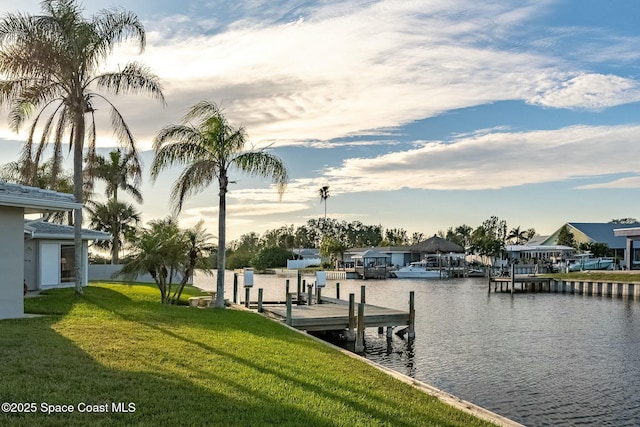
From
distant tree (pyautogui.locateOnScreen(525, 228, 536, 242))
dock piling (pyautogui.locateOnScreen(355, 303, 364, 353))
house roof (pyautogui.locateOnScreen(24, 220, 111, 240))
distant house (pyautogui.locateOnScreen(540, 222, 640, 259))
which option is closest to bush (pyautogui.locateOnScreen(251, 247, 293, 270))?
distant house (pyautogui.locateOnScreen(540, 222, 640, 259))

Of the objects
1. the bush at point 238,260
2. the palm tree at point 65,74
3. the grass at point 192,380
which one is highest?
the palm tree at point 65,74

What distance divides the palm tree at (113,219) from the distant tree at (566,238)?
209ft

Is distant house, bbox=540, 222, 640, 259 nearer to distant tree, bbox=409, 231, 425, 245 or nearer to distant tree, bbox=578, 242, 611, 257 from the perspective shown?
distant tree, bbox=578, 242, 611, 257

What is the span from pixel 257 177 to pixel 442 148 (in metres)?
16.4

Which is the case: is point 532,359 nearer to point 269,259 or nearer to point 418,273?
point 418,273

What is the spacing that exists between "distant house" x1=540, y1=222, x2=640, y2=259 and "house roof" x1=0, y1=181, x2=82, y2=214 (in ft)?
260

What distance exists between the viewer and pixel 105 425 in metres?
6.36

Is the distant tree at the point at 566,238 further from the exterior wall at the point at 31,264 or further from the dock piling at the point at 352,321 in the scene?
the exterior wall at the point at 31,264

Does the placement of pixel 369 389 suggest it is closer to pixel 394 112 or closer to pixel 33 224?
pixel 394 112

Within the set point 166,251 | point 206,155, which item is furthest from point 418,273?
point 206,155

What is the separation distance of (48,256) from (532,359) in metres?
21.1

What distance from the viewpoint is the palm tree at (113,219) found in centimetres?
4466

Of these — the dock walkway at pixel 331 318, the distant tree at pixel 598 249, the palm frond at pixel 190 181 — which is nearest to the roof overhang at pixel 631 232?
the distant tree at pixel 598 249

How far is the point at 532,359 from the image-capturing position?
18781mm
